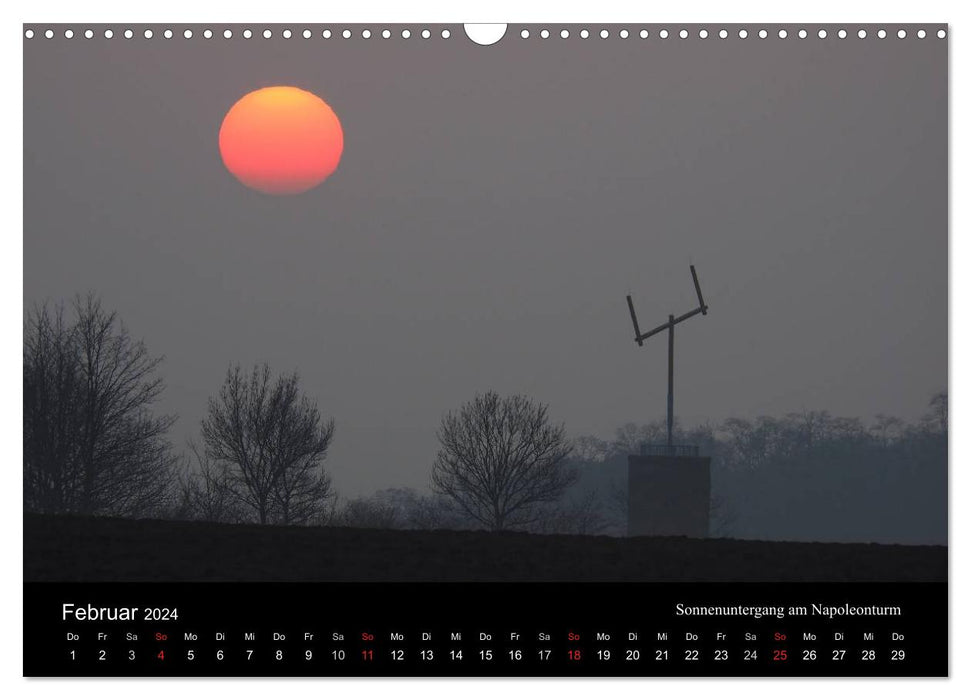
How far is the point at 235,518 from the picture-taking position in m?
40.5

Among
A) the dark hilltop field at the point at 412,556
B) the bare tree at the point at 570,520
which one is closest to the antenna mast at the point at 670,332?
the bare tree at the point at 570,520

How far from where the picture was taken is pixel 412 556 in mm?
12055

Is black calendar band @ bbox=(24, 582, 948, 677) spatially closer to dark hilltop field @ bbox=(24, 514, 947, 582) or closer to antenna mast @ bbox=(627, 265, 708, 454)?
dark hilltop field @ bbox=(24, 514, 947, 582)

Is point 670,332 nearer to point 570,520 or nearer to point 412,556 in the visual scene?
point 570,520

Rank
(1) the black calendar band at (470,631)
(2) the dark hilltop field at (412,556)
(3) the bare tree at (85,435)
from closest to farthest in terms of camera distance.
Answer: (1) the black calendar band at (470,631) → (2) the dark hilltop field at (412,556) → (3) the bare tree at (85,435)

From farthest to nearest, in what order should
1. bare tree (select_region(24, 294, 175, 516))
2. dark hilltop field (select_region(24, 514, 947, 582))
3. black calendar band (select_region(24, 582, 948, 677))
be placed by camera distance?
bare tree (select_region(24, 294, 175, 516)), dark hilltop field (select_region(24, 514, 947, 582)), black calendar band (select_region(24, 582, 948, 677))

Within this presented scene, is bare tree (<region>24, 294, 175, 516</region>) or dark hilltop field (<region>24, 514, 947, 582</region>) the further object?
bare tree (<region>24, 294, 175, 516</region>)

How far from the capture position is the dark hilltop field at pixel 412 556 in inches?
438

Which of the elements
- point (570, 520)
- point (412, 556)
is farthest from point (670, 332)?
point (412, 556)

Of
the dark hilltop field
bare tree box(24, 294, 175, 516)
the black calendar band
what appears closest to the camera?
the black calendar band

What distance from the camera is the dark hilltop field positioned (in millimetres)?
11125

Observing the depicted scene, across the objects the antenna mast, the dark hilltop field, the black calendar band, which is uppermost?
the antenna mast

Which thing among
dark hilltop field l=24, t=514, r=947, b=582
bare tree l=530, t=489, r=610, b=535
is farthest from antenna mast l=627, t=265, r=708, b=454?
dark hilltop field l=24, t=514, r=947, b=582

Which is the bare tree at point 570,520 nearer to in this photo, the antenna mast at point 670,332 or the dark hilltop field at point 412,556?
the antenna mast at point 670,332
